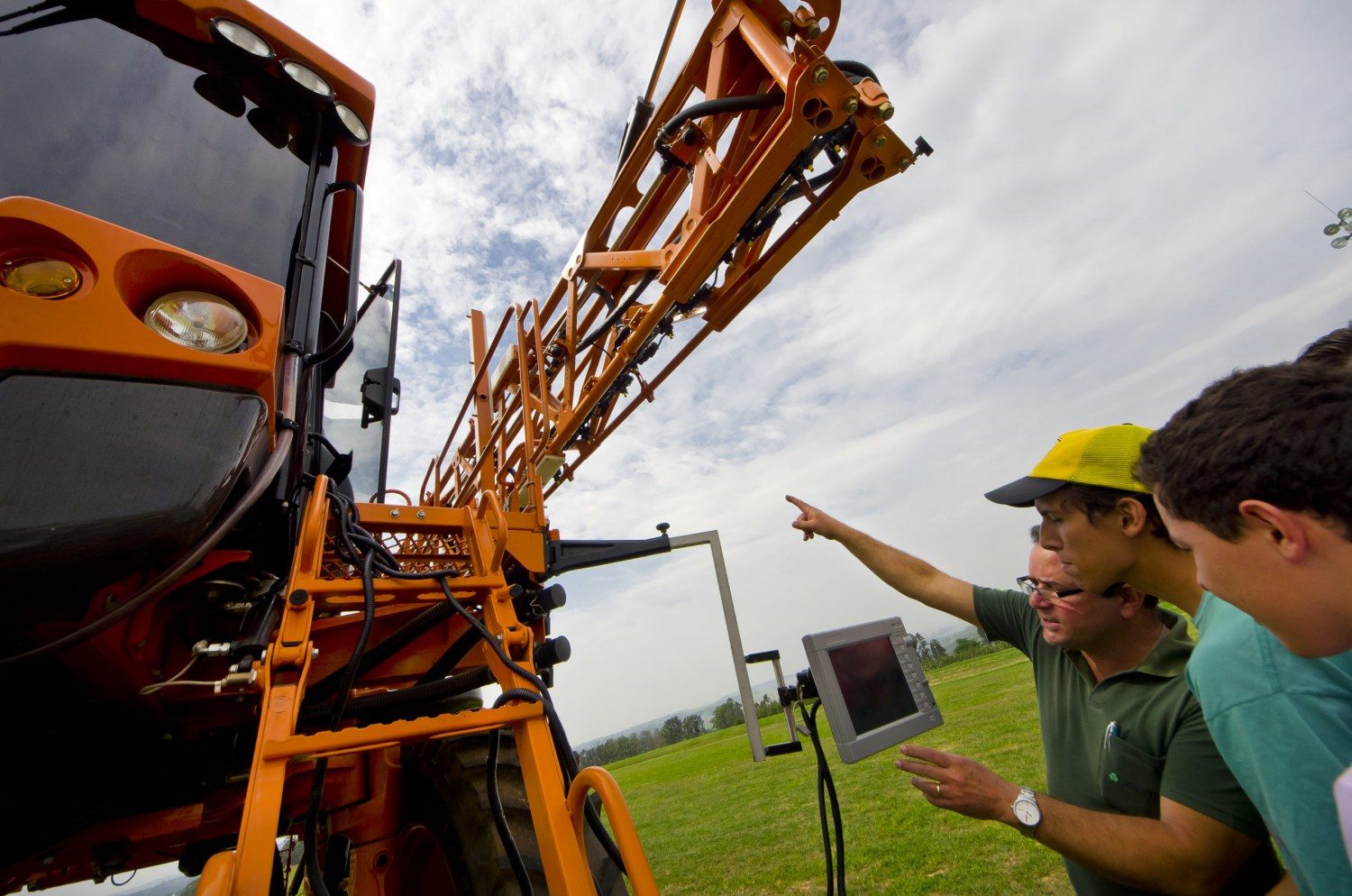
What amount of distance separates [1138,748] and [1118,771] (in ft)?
0.32

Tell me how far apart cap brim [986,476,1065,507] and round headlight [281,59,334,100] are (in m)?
2.71

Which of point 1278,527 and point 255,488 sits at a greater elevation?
point 255,488

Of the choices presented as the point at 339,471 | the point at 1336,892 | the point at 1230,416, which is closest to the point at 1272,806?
the point at 1336,892

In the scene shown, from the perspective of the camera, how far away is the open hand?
1442mm

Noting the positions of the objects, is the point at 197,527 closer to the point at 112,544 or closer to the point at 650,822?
the point at 112,544

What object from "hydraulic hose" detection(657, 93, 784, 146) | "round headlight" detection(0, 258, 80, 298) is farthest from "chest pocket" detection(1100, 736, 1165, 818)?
"hydraulic hose" detection(657, 93, 784, 146)

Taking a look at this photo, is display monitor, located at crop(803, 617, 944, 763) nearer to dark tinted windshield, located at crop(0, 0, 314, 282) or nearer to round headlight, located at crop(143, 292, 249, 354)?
round headlight, located at crop(143, 292, 249, 354)

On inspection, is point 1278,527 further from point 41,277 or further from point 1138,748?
point 41,277

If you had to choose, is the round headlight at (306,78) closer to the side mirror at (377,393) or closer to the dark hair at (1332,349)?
the side mirror at (377,393)

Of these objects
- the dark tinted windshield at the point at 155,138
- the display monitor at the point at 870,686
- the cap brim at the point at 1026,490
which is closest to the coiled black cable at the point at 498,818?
the display monitor at the point at 870,686

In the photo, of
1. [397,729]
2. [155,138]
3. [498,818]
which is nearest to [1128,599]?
[498,818]

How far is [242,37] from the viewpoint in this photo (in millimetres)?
1850

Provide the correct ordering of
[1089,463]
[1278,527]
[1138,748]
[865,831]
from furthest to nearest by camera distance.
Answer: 1. [865,831]
2. [1089,463]
3. [1138,748]
4. [1278,527]

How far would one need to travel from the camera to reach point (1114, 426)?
6.17 ft
